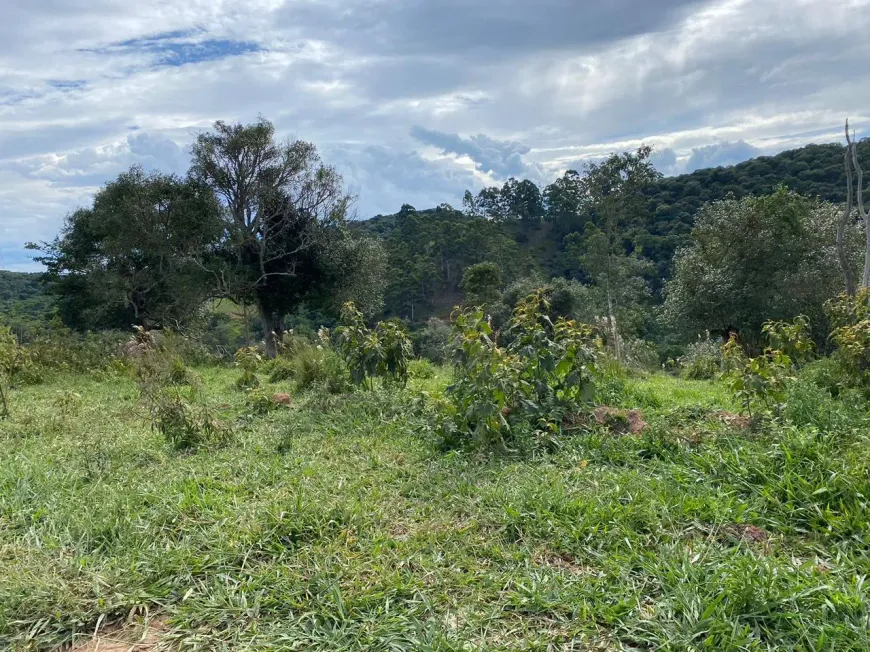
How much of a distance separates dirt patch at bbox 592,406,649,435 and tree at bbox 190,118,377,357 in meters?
12.8

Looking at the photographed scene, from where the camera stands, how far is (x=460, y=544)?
296 cm

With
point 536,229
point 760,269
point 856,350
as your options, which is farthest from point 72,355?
point 536,229

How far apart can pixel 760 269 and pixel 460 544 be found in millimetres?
15731

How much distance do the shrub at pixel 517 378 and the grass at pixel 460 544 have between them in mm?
254

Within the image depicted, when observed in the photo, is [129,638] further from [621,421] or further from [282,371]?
[282,371]

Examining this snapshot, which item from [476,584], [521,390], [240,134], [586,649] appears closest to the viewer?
[586,649]

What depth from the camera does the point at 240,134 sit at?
16.2m

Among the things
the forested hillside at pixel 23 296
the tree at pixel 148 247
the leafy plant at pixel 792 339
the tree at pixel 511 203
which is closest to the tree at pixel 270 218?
the tree at pixel 148 247

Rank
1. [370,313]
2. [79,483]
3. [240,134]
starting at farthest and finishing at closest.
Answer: [370,313], [240,134], [79,483]

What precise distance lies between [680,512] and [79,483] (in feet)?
11.9

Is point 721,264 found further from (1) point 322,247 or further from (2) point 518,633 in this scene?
(2) point 518,633

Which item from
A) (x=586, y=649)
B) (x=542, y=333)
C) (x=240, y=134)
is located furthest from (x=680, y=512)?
(x=240, y=134)

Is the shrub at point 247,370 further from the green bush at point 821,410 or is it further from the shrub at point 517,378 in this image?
the green bush at point 821,410

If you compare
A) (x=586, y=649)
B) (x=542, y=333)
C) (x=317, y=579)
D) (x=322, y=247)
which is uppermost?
(x=322, y=247)
